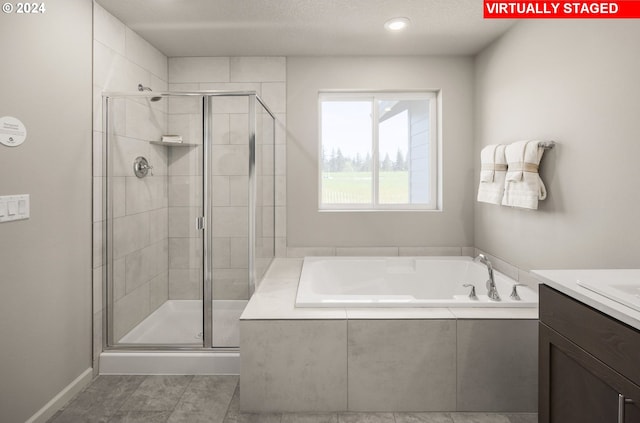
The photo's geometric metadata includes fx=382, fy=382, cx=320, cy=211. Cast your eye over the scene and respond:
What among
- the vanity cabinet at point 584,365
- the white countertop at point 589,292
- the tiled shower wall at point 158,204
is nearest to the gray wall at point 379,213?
the tiled shower wall at point 158,204

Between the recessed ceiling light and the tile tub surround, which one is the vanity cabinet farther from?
the recessed ceiling light

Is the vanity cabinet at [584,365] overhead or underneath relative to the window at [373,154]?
underneath

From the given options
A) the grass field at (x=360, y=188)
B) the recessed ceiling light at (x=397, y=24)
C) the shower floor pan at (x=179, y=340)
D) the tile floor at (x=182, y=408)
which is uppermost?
the recessed ceiling light at (x=397, y=24)

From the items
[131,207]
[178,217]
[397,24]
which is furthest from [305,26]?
[131,207]

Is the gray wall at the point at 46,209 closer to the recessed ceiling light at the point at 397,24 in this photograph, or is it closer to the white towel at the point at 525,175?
the recessed ceiling light at the point at 397,24

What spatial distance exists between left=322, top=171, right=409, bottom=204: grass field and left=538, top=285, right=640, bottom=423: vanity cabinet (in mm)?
2189

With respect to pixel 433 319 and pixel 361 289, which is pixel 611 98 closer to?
pixel 433 319

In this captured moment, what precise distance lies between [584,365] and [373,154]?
2594mm

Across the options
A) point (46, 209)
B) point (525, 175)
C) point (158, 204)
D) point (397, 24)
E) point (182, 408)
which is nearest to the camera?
point (46, 209)

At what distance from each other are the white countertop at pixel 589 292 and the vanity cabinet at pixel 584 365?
0.07 feet

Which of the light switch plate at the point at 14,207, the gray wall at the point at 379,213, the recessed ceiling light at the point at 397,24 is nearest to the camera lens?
the light switch plate at the point at 14,207

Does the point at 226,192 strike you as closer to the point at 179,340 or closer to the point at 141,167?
the point at 141,167

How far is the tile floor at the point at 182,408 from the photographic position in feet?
6.41

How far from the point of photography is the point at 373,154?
354 centimetres
